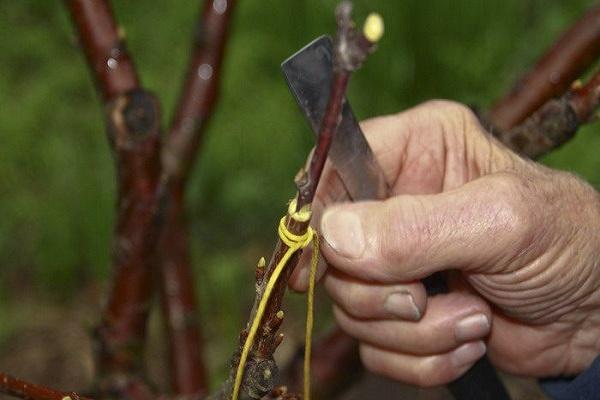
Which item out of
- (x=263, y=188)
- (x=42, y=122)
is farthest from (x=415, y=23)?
(x=42, y=122)

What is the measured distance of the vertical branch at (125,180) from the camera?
143 cm

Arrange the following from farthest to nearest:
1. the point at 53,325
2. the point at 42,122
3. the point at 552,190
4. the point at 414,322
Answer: the point at 42,122 → the point at 53,325 → the point at 414,322 → the point at 552,190

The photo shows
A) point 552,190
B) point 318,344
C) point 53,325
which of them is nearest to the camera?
point 552,190

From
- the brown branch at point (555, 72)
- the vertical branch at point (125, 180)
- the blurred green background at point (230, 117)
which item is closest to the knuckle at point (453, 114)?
the brown branch at point (555, 72)

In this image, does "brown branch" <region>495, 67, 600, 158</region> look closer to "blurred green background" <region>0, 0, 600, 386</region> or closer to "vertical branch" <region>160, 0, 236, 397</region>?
"vertical branch" <region>160, 0, 236, 397</region>

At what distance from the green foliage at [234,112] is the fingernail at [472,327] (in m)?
1.83

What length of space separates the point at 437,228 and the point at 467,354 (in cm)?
38

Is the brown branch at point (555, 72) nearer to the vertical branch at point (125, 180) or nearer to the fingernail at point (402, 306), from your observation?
the fingernail at point (402, 306)

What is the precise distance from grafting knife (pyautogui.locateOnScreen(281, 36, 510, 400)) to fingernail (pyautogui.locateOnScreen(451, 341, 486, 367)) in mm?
13

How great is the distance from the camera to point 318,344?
1798 millimetres

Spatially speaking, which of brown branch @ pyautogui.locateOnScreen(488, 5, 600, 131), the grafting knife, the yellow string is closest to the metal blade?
the grafting knife

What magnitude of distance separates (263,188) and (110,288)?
6.33ft

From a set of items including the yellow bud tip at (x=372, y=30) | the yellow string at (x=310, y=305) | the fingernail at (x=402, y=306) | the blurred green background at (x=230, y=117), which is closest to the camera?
the yellow bud tip at (x=372, y=30)

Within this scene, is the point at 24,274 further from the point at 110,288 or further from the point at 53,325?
the point at 110,288
